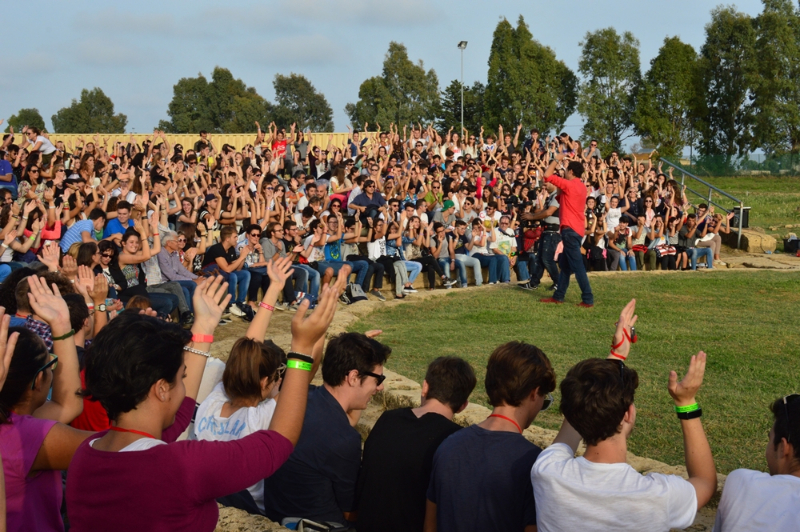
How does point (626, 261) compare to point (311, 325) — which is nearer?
point (311, 325)

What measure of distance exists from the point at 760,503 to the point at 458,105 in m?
47.1

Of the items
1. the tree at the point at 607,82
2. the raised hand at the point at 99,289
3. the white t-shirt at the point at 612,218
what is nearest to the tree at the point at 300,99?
the tree at the point at 607,82

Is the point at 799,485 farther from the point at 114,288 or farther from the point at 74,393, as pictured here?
the point at 114,288

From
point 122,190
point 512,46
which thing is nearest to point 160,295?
point 122,190

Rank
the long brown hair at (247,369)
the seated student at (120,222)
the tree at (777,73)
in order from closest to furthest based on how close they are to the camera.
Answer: the long brown hair at (247,369)
the seated student at (120,222)
the tree at (777,73)

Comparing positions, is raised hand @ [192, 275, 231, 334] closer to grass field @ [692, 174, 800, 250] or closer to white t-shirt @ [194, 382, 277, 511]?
white t-shirt @ [194, 382, 277, 511]

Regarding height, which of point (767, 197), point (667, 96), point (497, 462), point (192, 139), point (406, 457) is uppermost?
point (667, 96)

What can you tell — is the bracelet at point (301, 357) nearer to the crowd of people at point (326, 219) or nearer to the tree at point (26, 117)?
the crowd of people at point (326, 219)

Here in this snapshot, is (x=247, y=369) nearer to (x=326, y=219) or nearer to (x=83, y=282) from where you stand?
(x=83, y=282)

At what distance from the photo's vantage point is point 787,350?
300 inches

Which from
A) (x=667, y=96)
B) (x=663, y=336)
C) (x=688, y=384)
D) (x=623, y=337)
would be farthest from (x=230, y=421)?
(x=667, y=96)

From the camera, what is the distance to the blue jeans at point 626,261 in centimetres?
1570

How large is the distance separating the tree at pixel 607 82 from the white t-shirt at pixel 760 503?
3826 cm

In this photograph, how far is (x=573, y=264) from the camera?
1041 cm
